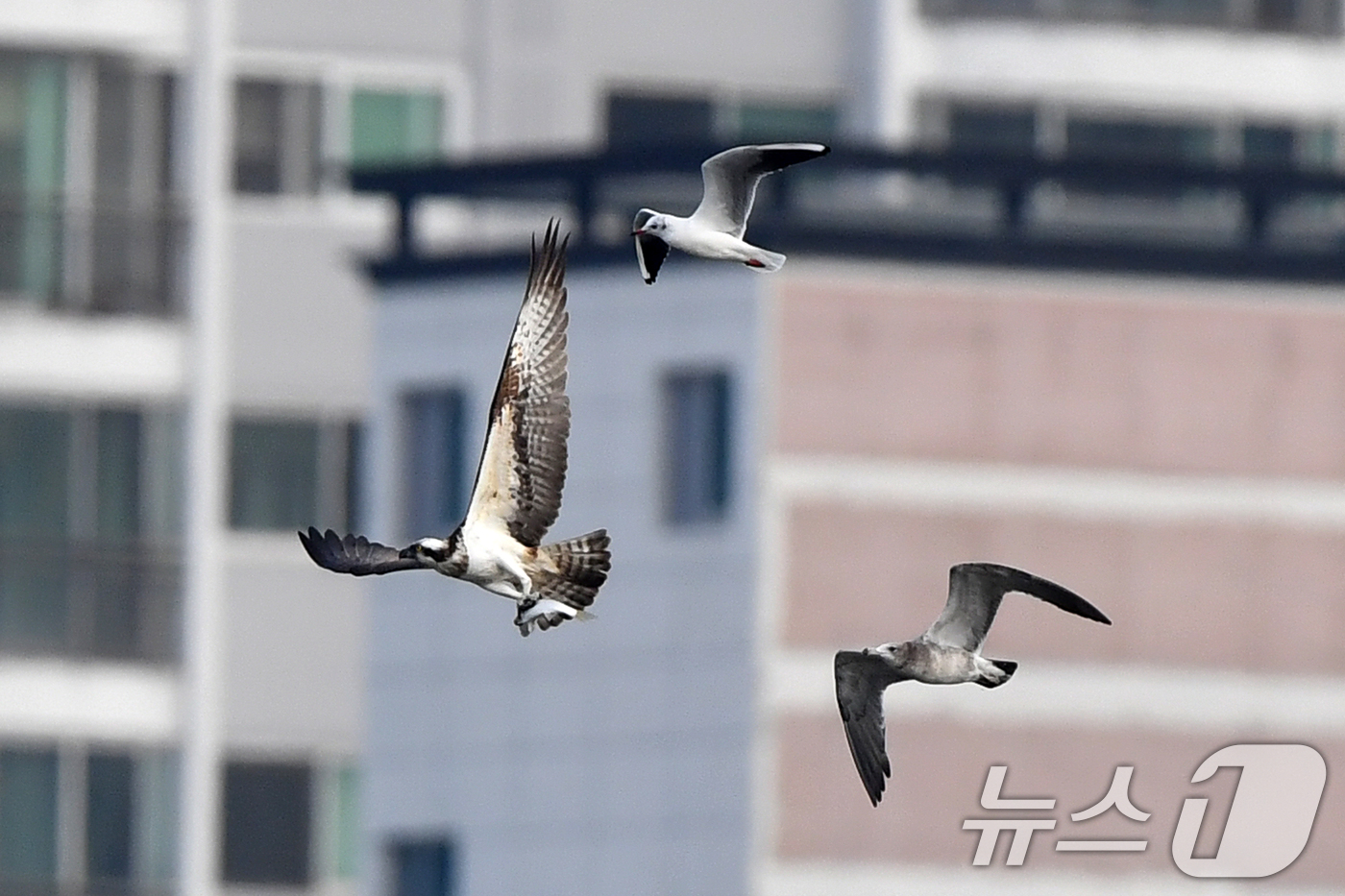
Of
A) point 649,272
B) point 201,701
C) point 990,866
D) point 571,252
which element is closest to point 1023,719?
point 990,866

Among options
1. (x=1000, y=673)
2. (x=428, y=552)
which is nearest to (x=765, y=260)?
(x=428, y=552)

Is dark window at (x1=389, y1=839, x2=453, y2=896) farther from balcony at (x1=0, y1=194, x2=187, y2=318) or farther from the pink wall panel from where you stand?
balcony at (x1=0, y1=194, x2=187, y2=318)

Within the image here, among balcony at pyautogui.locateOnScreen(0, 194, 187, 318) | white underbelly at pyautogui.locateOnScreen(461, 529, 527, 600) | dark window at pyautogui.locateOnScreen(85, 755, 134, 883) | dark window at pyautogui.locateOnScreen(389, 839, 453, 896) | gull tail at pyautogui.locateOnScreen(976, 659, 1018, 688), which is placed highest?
white underbelly at pyautogui.locateOnScreen(461, 529, 527, 600)

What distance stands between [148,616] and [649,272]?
42.8 meters

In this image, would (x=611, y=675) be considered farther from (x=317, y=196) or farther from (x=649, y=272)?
(x=649, y=272)

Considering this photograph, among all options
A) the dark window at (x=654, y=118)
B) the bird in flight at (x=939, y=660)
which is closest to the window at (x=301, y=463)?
the dark window at (x=654, y=118)

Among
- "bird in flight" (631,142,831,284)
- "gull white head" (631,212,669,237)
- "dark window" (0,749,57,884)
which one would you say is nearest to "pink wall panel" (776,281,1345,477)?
"dark window" (0,749,57,884)

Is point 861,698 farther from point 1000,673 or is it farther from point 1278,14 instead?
point 1278,14

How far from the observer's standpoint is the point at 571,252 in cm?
6962

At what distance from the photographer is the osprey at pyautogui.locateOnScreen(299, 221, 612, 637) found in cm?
3684

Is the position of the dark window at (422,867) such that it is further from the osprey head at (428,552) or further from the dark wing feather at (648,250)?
the osprey head at (428,552)

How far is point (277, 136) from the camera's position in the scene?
80562mm

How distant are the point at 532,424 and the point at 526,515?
77 cm

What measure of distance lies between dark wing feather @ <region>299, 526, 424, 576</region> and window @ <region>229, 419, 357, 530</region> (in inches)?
1678
